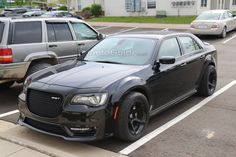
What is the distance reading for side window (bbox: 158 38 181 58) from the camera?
5.79 meters

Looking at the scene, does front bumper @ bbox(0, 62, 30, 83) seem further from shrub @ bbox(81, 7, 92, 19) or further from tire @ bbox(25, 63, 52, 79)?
shrub @ bbox(81, 7, 92, 19)

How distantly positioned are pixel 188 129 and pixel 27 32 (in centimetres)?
402

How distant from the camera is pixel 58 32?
7844 mm

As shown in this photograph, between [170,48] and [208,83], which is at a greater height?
[170,48]

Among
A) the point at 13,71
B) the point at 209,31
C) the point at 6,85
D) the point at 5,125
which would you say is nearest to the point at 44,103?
the point at 5,125

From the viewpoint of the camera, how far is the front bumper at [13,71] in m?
6.62

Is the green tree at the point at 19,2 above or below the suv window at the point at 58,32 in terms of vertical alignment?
above

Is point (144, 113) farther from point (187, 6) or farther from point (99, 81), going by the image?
point (187, 6)

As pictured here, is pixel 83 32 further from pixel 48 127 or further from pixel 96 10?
pixel 96 10

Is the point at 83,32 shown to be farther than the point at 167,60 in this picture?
Yes

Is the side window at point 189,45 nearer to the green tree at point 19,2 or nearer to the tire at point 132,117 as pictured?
the tire at point 132,117

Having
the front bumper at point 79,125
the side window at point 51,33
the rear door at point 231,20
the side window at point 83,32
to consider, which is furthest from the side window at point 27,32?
the rear door at point 231,20

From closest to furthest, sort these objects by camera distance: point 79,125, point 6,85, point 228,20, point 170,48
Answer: point 79,125 < point 170,48 < point 6,85 < point 228,20

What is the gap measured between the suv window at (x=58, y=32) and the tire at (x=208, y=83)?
329 centimetres
